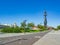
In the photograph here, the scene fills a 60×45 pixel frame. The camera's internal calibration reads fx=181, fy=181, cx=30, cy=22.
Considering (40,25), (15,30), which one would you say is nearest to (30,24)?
(40,25)

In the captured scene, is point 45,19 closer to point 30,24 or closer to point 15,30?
point 30,24

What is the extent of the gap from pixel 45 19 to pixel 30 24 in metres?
15.4

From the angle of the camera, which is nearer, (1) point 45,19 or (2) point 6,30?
(2) point 6,30

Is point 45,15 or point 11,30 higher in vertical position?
point 45,15

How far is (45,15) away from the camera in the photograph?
175875 mm

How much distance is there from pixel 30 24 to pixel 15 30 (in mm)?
99670

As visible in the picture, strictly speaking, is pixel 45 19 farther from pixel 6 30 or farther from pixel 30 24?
pixel 6 30

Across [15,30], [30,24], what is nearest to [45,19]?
[30,24]

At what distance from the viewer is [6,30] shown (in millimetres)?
75500

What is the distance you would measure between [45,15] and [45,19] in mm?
4285

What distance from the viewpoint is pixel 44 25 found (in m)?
179

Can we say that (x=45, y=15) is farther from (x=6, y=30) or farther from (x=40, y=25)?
(x=6, y=30)

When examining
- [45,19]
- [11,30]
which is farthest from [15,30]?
[45,19]

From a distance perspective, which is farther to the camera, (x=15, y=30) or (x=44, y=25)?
(x=44, y=25)
